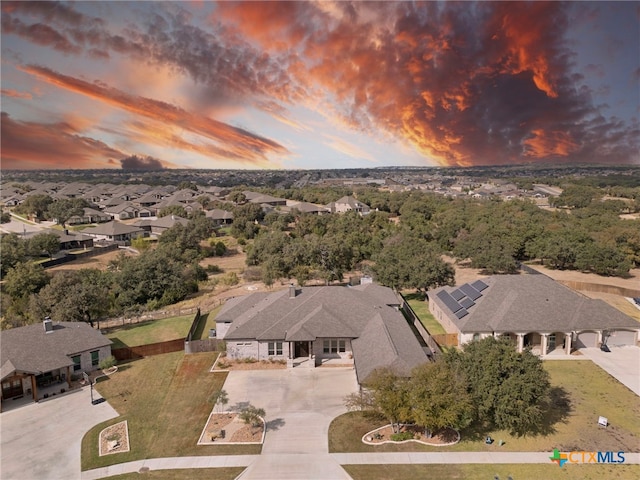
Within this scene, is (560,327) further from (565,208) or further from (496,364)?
(565,208)

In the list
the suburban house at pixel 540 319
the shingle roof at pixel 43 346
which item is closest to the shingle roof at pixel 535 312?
the suburban house at pixel 540 319

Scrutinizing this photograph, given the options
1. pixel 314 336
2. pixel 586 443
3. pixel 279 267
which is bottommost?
pixel 586 443

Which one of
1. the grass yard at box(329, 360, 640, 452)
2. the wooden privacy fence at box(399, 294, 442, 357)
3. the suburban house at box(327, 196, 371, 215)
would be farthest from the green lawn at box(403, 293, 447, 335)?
the suburban house at box(327, 196, 371, 215)

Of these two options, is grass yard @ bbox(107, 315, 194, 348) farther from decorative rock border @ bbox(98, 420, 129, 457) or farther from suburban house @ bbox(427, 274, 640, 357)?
suburban house @ bbox(427, 274, 640, 357)

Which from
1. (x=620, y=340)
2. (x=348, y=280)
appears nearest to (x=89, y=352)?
(x=348, y=280)

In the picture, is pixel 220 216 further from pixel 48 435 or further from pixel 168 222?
pixel 48 435

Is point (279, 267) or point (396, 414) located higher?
point (279, 267)
